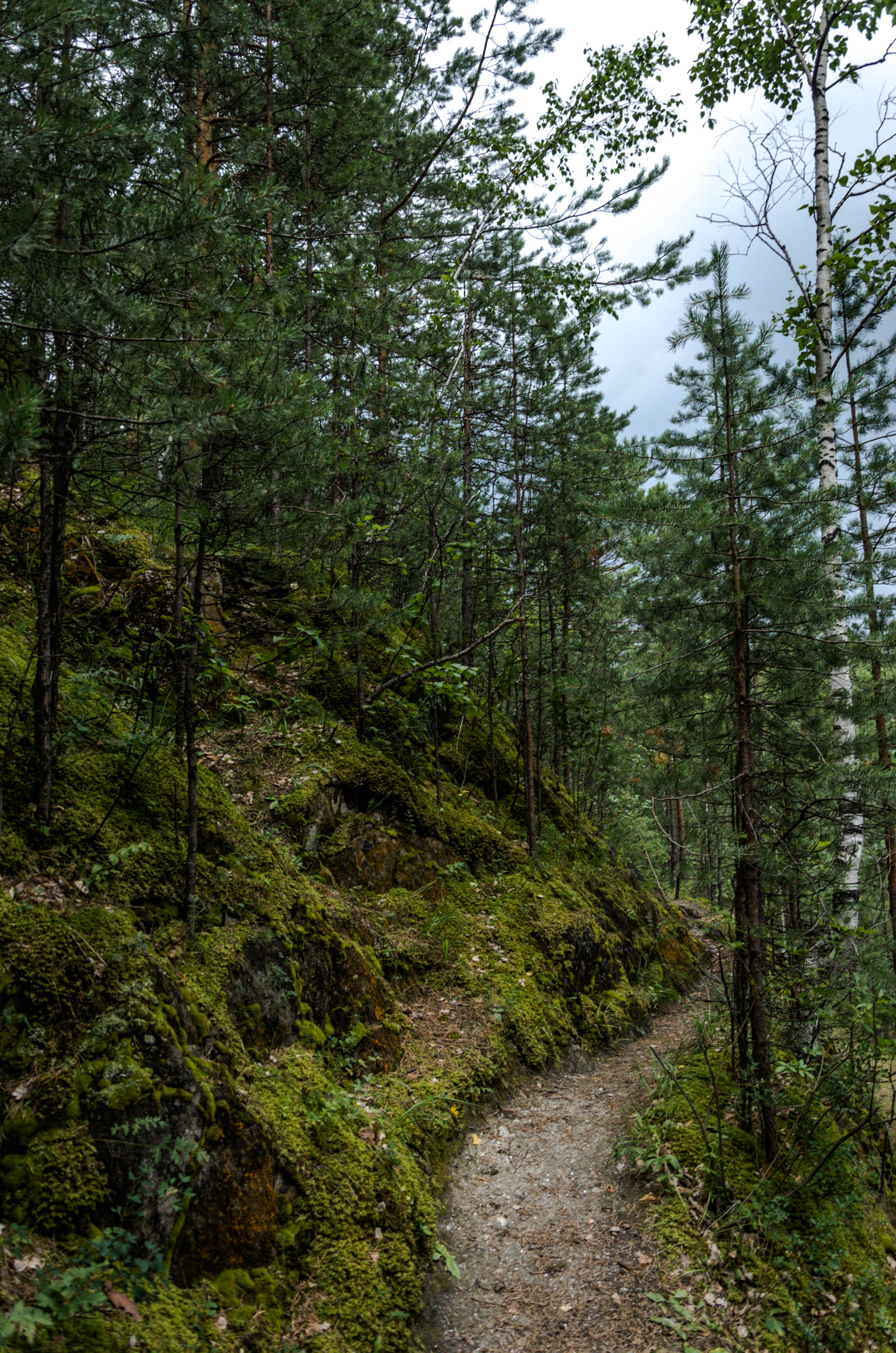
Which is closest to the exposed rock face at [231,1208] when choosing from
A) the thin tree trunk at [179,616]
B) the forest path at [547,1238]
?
the forest path at [547,1238]

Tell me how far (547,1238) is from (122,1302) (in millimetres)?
3465

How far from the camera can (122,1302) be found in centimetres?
272

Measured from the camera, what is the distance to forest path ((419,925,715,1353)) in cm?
411

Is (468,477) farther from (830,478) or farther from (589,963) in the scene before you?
(589,963)

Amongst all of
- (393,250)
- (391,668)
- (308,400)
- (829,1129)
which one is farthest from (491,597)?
(829,1129)

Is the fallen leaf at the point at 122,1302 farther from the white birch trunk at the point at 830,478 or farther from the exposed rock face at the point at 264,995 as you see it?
the white birch trunk at the point at 830,478

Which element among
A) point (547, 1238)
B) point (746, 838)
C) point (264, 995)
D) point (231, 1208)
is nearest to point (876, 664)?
point (746, 838)

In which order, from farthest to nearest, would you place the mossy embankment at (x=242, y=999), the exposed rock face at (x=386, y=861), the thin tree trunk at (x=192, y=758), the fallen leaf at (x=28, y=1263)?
the exposed rock face at (x=386, y=861) < the thin tree trunk at (x=192, y=758) < the mossy embankment at (x=242, y=999) < the fallen leaf at (x=28, y=1263)

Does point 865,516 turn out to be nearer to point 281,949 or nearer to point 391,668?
point 391,668

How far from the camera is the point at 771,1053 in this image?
5.98 m

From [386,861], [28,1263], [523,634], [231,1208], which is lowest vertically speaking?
[231,1208]

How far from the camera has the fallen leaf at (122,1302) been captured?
107 inches

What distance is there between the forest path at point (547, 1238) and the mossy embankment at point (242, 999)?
31 cm

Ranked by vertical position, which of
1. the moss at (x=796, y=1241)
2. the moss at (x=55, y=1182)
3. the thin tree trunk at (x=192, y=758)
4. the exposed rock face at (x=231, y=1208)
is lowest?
the moss at (x=796, y=1241)
